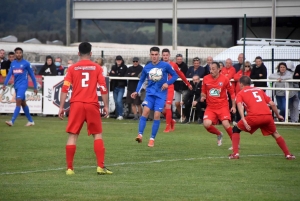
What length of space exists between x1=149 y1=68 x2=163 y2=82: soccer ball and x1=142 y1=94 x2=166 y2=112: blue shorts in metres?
0.41

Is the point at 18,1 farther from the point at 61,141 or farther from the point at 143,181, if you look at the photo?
the point at 143,181

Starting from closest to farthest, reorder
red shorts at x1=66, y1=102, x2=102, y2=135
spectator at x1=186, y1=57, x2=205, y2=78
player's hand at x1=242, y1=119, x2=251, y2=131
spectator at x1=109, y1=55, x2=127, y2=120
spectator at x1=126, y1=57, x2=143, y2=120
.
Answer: red shorts at x1=66, y1=102, x2=102, y2=135 → player's hand at x1=242, y1=119, x2=251, y2=131 → spectator at x1=186, y1=57, x2=205, y2=78 → spectator at x1=126, y1=57, x2=143, y2=120 → spectator at x1=109, y1=55, x2=127, y2=120

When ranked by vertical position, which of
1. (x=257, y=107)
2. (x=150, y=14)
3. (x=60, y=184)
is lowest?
(x=60, y=184)

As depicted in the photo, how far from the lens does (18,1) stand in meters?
65.3

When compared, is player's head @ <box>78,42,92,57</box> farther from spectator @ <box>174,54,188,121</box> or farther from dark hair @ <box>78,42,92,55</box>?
spectator @ <box>174,54,188,121</box>

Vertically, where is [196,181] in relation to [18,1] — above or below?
below

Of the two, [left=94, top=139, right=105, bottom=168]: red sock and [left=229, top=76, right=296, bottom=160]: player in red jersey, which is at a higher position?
[left=229, top=76, right=296, bottom=160]: player in red jersey

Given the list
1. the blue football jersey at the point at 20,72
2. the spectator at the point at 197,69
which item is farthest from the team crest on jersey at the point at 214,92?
the spectator at the point at 197,69

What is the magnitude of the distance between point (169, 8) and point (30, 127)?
23.3 m

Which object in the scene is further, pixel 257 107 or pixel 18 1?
pixel 18 1

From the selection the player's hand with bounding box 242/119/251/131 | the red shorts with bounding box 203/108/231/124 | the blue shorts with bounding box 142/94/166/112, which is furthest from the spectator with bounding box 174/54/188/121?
the player's hand with bounding box 242/119/251/131

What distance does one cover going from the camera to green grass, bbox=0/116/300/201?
9.39 metres

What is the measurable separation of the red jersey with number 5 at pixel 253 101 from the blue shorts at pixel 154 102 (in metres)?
3.08

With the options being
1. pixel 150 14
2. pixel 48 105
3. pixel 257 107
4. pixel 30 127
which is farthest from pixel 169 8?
pixel 257 107
